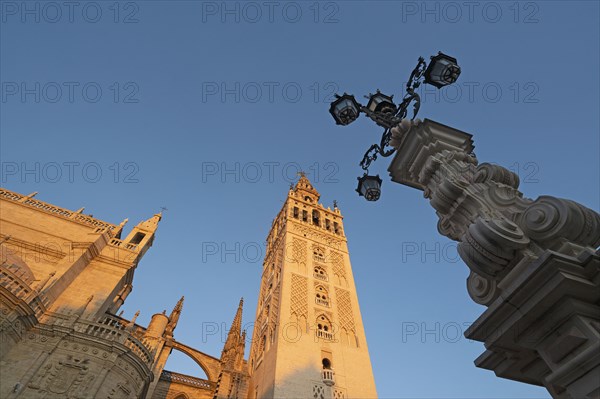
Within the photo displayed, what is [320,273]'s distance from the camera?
27.0 meters

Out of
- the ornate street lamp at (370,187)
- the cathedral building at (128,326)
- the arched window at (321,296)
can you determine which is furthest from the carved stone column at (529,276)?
the arched window at (321,296)

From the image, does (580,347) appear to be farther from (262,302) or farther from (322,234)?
(322,234)

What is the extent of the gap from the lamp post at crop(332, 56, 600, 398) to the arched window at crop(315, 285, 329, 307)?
20.2 metres

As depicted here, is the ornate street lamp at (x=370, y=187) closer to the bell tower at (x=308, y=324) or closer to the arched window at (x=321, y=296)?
the bell tower at (x=308, y=324)

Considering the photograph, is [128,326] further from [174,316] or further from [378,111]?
[378,111]

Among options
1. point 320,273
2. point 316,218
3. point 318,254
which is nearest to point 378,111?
point 320,273

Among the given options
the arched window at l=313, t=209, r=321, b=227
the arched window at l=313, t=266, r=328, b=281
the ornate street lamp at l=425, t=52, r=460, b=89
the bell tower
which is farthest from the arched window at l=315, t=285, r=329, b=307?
the ornate street lamp at l=425, t=52, r=460, b=89

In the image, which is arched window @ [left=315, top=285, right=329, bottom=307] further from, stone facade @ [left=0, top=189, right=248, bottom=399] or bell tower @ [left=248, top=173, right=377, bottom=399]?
stone facade @ [left=0, top=189, right=248, bottom=399]

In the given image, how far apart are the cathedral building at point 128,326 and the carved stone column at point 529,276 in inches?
581

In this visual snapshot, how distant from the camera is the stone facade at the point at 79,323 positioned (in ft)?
42.0

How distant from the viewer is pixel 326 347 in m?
20.8

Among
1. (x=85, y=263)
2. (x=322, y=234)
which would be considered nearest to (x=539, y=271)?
(x=85, y=263)

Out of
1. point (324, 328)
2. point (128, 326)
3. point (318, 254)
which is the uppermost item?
point (318, 254)

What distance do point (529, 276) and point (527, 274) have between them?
0.10 ft
